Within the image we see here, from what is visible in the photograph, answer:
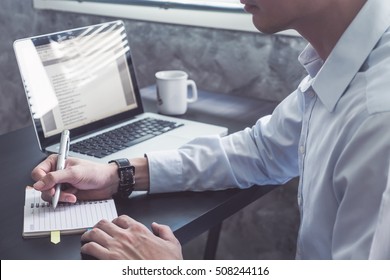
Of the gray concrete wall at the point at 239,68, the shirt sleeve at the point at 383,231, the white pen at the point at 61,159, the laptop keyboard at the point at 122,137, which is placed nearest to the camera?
the shirt sleeve at the point at 383,231

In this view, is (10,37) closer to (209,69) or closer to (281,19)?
(209,69)

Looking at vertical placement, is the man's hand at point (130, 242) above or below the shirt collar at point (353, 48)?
below

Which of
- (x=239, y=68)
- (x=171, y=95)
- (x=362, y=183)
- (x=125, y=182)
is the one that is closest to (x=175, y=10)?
(x=239, y=68)

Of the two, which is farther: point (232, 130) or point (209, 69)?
point (209, 69)

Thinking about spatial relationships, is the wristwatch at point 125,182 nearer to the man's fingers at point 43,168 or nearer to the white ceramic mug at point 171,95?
the man's fingers at point 43,168

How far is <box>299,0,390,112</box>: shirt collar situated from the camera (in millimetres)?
778

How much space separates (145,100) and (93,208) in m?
0.66

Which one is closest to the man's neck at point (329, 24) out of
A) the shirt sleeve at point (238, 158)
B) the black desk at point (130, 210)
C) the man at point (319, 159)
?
the man at point (319, 159)

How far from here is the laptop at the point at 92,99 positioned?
1.15 m

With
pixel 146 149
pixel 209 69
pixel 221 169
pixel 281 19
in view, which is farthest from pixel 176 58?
pixel 281 19

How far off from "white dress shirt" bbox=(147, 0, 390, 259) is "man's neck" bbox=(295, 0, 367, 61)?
21 mm

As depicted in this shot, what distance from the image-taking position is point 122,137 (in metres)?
1.21
